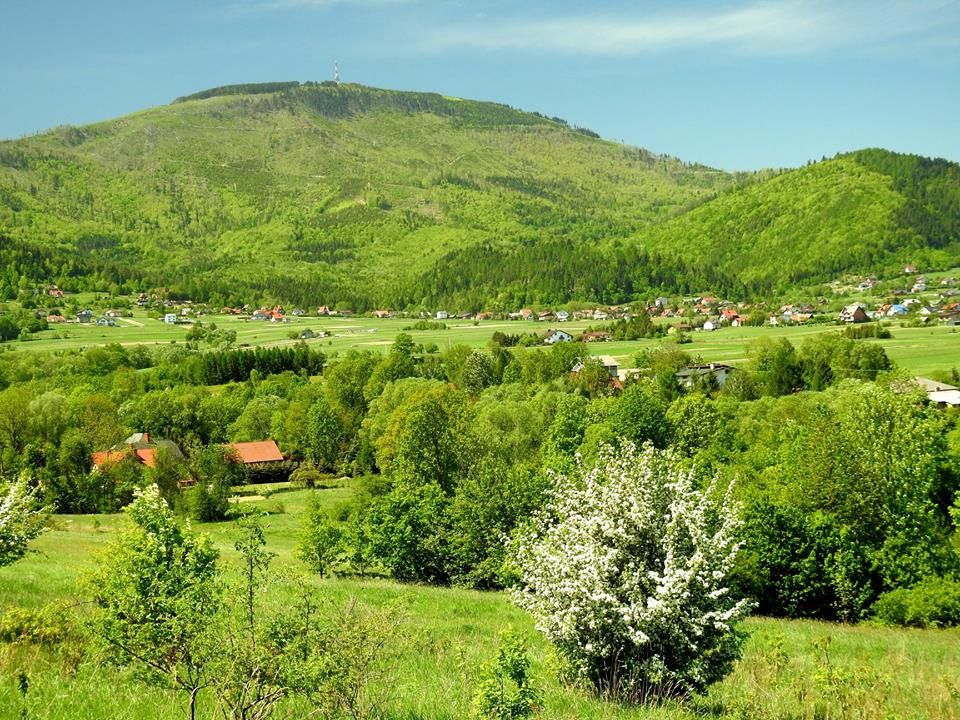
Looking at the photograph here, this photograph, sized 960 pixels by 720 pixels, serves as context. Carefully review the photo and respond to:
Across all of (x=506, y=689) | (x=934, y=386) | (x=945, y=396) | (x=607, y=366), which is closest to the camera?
(x=506, y=689)

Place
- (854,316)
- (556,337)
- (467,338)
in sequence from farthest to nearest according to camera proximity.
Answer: (467,338)
(556,337)
(854,316)

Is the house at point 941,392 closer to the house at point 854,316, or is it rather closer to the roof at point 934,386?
the roof at point 934,386

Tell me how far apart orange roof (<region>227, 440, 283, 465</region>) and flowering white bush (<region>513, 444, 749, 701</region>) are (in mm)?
72285

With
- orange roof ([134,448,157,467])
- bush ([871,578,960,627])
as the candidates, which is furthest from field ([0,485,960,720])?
orange roof ([134,448,157,467])

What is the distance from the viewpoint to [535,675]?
524 inches

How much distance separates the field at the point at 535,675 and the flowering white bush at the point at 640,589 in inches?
21.8

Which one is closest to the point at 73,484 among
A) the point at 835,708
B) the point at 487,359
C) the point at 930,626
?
the point at 487,359

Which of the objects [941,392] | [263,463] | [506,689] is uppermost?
[506,689]

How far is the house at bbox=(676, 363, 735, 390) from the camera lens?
297ft

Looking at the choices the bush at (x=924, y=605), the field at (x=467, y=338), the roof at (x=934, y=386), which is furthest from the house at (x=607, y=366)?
the bush at (x=924, y=605)

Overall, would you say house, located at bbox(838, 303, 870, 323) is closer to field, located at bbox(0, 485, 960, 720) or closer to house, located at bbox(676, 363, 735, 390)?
house, located at bbox(676, 363, 735, 390)

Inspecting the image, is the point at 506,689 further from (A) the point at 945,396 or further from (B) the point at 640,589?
(A) the point at 945,396

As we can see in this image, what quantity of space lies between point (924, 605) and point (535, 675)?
19.6 m

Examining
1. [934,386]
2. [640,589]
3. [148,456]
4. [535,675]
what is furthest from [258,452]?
[640,589]
